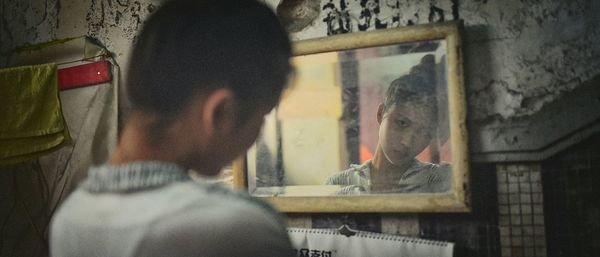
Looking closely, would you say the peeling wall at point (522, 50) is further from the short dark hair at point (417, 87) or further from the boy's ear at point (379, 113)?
the boy's ear at point (379, 113)

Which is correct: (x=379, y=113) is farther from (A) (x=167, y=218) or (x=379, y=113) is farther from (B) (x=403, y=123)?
(A) (x=167, y=218)

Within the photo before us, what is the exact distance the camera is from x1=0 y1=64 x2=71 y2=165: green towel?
4.59ft

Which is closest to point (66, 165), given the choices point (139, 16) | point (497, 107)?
point (139, 16)

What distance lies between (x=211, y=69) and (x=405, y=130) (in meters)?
0.64

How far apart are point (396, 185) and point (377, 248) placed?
16cm

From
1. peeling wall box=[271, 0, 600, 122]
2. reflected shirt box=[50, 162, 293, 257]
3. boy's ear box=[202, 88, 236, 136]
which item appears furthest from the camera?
peeling wall box=[271, 0, 600, 122]

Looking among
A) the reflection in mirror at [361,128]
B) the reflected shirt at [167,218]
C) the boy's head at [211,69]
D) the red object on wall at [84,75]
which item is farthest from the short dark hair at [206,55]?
the red object on wall at [84,75]

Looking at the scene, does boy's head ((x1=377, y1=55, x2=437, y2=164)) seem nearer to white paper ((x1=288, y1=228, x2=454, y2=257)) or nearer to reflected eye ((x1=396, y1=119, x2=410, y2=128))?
A: reflected eye ((x1=396, y1=119, x2=410, y2=128))

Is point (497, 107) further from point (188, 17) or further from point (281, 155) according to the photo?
point (188, 17)

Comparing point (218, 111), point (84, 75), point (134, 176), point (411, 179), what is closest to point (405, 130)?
point (411, 179)

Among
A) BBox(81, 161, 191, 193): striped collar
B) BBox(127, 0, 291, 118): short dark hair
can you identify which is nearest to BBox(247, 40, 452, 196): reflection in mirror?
BBox(127, 0, 291, 118): short dark hair

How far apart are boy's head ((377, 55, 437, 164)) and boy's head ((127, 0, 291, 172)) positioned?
54cm

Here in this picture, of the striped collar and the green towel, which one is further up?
the green towel

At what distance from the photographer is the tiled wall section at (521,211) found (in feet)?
3.50
